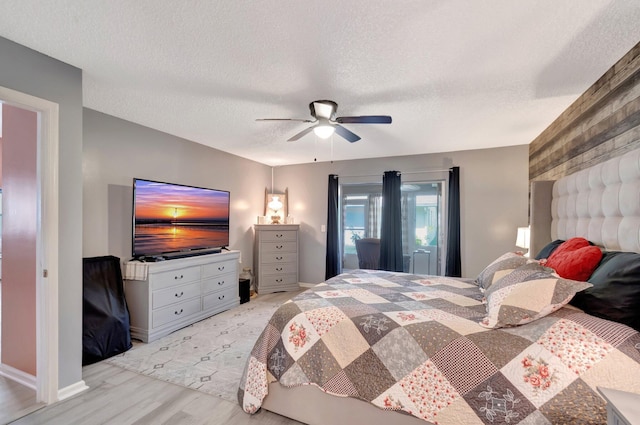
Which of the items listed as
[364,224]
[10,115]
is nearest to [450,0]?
[10,115]

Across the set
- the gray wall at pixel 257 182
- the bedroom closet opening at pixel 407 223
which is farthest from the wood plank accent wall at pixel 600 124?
the bedroom closet opening at pixel 407 223

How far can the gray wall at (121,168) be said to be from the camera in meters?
2.93

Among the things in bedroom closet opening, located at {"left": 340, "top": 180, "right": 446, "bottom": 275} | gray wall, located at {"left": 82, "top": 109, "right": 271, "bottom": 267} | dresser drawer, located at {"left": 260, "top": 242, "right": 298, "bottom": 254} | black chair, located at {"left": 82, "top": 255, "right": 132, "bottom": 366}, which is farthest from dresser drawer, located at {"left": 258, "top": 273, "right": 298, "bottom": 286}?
black chair, located at {"left": 82, "top": 255, "right": 132, "bottom": 366}

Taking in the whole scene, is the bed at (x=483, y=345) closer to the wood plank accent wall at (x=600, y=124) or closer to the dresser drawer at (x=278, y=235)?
the wood plank accent wall at (x=600, y=124)

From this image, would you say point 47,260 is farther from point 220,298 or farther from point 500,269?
point 500,269

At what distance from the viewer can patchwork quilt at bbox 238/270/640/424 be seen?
4.24ft

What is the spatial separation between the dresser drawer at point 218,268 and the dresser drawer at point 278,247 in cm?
79

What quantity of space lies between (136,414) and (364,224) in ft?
14.5

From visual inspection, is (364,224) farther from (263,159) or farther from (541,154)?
(541,154)

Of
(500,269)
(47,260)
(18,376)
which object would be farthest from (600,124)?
(18,376)

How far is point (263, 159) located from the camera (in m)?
5.15

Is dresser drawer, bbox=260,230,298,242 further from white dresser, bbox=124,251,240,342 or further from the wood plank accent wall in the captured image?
the wood plank accent wall

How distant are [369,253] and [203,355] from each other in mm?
3149

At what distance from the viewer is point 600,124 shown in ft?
7.18
